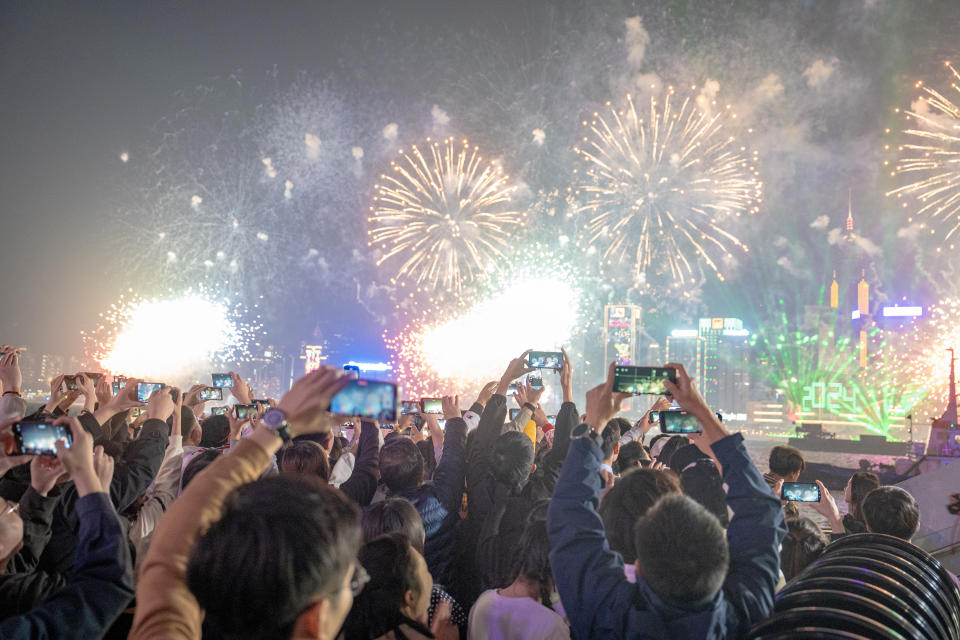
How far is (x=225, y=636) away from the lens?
5.78 ft

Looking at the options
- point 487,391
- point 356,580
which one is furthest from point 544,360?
point 356,580

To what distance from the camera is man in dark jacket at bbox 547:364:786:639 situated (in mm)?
2518

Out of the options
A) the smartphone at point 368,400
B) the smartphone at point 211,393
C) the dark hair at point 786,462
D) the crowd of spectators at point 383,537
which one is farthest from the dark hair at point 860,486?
the smartphone at point 211,393

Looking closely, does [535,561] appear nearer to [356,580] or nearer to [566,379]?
[356,580]

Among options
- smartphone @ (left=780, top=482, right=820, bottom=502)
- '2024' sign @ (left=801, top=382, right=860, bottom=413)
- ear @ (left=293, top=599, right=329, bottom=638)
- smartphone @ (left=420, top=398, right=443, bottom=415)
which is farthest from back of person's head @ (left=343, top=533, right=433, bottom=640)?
'2024' sign @ (left=801, top=382, right=860, bottom=413)

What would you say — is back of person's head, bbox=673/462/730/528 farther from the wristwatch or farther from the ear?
the ear

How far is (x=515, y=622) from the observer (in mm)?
3271

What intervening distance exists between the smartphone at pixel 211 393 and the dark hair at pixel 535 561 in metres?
6.24

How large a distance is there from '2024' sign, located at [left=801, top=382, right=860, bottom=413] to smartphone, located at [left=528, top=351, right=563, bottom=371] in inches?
6636

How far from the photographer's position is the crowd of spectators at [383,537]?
5.75ft

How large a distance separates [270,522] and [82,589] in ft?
3.68

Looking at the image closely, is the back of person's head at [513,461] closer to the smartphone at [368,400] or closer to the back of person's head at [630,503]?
the back of person's head at [630,503]

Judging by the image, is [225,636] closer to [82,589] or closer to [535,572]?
[82,589]

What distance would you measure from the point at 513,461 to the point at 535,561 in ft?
5.78
